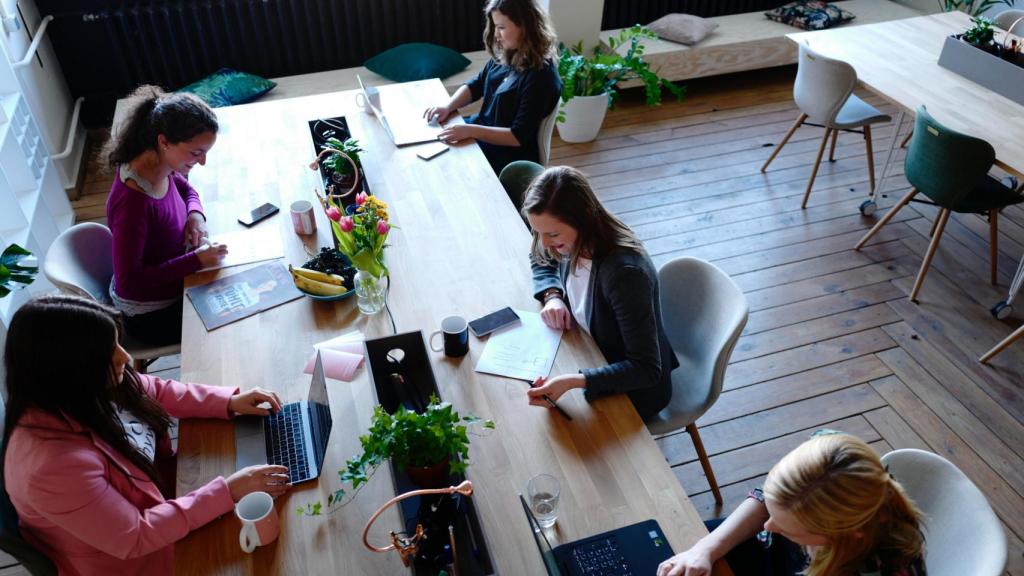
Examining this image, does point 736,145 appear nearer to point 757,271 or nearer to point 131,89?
point 757,271

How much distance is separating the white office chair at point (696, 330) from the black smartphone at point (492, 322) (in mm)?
478

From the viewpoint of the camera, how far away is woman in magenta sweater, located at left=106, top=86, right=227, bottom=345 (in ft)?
7.66

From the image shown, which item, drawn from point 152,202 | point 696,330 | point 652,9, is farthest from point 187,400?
point 652,9

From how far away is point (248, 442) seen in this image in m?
1.83

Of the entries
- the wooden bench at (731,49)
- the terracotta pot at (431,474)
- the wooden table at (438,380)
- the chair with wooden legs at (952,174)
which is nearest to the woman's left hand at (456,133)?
the wooden table at (438,380)

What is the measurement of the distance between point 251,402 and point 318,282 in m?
0.51

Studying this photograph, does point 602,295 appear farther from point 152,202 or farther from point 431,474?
point 152,202

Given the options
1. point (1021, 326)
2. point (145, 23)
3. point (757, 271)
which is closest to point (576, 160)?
point (757, 271)

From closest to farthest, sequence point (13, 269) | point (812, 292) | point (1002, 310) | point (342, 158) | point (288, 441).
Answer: point (288, 441), point (13, 269), point (342, 158), point (1002, 310), point (812, 292)

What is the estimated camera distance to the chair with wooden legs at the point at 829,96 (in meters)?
3.69

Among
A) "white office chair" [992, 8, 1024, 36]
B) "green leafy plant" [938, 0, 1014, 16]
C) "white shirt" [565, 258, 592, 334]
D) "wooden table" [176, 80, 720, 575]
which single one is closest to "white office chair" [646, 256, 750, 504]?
"white shirt" [565, 258, 592, 334]

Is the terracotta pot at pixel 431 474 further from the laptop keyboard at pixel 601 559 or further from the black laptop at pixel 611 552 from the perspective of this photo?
the laptop keyboard at pixel 601 559

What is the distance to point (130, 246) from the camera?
7.64ft

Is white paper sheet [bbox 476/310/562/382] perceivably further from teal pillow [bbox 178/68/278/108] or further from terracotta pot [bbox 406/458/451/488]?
teal pillow [bbox 178/68/278/108]
